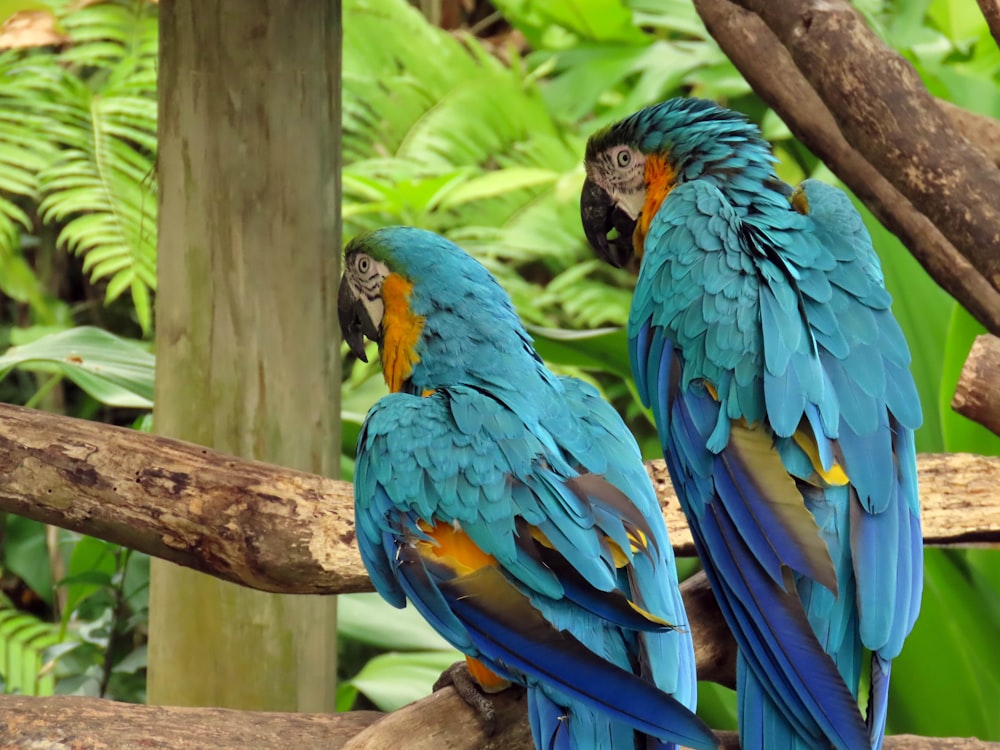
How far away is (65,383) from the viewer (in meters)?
2.06

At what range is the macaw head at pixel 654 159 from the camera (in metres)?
1.03

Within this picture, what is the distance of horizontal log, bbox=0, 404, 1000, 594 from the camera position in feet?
2.97

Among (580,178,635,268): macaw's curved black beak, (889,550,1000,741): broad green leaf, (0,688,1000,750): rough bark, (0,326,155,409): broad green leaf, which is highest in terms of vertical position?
(580,178,635,268): macaw's curved black beak

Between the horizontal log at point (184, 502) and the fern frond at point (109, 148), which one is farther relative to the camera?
the fern frond at point (109, 148)

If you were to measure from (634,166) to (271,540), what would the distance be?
542 millimetres

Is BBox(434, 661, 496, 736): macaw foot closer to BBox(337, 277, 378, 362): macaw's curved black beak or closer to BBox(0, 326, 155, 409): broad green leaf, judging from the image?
BBox(337, 277, 378, 362): macaw's curved black beak

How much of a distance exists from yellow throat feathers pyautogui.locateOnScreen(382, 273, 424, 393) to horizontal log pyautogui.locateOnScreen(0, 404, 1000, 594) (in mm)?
122

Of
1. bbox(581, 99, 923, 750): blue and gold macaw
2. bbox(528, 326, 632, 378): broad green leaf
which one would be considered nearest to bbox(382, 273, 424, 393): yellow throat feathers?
bbox(581, 99, 923, 750): blue and gold macaw

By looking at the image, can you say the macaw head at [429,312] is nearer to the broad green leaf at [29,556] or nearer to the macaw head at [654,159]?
the macaw head at [654,159]

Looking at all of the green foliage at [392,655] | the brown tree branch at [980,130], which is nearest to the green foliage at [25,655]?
the green foliage at [392,655]

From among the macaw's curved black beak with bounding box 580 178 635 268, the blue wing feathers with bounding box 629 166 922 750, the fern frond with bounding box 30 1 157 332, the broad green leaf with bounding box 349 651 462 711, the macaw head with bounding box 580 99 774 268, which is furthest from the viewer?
the fern frond with bounding box 30 1 157 332

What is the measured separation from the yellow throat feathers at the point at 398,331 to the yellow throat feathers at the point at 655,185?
29 centimetres

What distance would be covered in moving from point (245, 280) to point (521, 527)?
442mm

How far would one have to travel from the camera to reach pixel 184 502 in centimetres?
91
